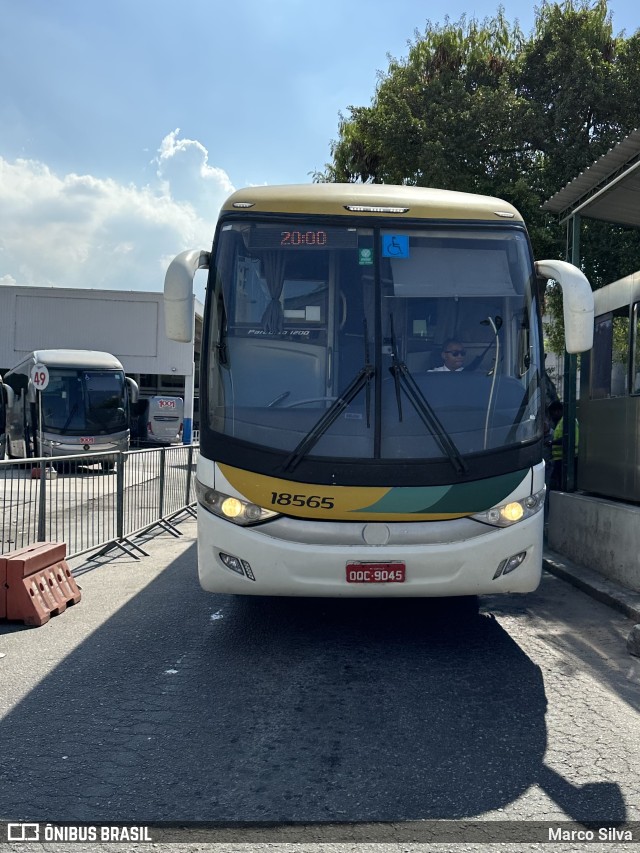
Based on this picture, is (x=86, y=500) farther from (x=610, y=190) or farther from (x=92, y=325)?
(x=92, y=325)

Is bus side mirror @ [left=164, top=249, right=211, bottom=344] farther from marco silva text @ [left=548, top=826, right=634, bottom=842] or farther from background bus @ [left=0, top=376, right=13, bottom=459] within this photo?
background bus @ [left=0, top=376, right=13, bottom=459]

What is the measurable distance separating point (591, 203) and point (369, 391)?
17.2ft

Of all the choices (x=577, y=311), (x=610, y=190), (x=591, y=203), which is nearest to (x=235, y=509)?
(x=577, y=311)

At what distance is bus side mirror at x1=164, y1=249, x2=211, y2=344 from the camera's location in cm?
560

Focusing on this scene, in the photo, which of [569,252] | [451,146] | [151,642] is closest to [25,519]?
[151,642]

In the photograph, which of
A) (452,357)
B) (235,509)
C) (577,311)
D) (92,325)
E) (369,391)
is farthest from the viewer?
(92,325)

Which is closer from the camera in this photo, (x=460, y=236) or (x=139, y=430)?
(x=460, y=236)

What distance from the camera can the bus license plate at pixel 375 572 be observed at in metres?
5.06

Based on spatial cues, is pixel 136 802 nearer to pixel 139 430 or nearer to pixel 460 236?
pixel 460 236

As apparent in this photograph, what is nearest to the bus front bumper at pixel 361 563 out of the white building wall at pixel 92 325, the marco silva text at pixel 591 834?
the marco silva text at pixel 591 834

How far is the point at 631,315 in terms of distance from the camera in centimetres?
814

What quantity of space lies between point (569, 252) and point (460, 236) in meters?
4.97

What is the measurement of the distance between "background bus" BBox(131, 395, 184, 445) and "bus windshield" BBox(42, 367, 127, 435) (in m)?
10.4

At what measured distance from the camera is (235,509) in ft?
17.1
